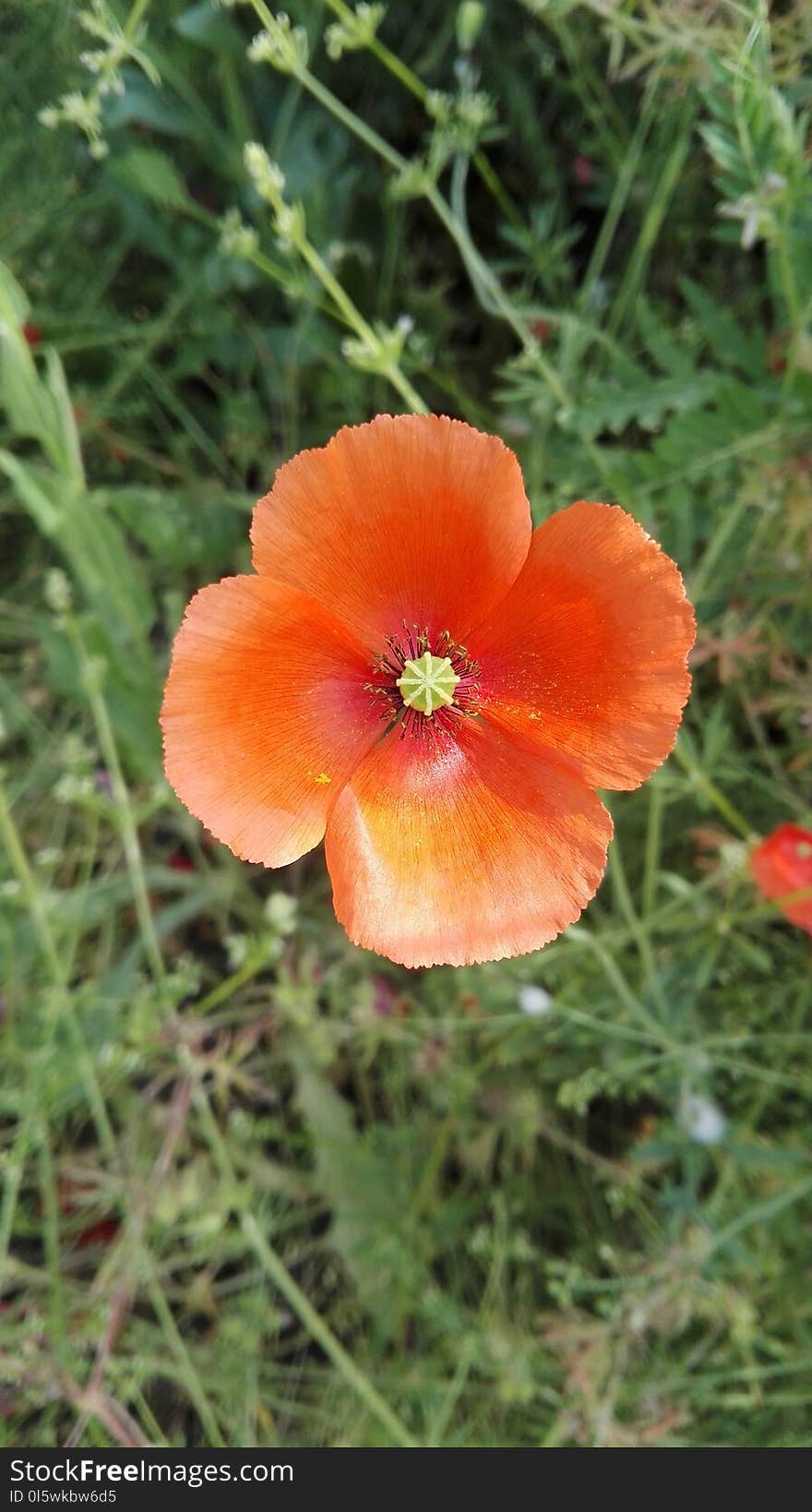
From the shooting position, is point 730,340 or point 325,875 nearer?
point 730,340

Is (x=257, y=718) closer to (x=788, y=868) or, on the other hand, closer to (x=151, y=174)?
(x=788, y=868)

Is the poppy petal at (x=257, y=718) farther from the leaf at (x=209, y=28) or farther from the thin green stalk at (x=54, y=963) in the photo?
the leaf at (x=209, y=28)

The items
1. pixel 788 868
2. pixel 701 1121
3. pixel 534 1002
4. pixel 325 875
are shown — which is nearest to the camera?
pixel 788 868

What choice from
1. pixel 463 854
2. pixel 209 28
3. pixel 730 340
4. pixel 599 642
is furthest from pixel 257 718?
pixel 209 28

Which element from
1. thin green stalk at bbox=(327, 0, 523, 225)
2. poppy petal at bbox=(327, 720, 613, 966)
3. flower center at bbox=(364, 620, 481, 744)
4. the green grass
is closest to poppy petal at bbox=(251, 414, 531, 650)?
flower center at bbox=(364, 620, 481, 744)
